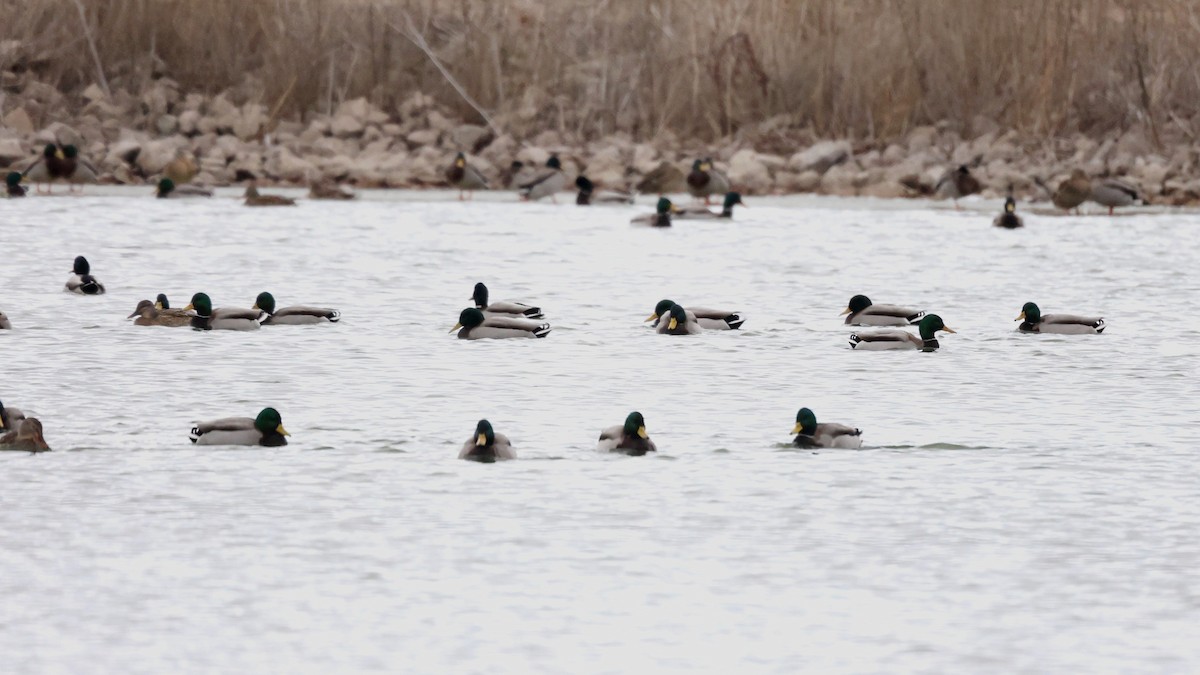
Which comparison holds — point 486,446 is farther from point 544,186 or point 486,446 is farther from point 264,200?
point 544,186

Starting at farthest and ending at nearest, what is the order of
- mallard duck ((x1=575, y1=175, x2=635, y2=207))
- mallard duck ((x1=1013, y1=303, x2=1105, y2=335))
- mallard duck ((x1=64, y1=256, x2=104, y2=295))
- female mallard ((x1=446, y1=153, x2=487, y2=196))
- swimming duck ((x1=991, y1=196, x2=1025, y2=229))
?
female mallard ((x1=446, y1=153, x2=487, y2=196)) → mallard duck ((x1=575, y1=175, x2=635, y2=207)) → swimming duck ((x1=991, y1=196, x2=1025, y2=229)) → mallard duck ((x1=64, y1=256, x2=104, y2=295)) → mallard duck ((x1=1013, y1=303, x2=1105, y2=335))

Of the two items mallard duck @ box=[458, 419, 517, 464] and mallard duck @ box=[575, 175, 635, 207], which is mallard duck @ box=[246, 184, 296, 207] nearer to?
mallard duck @ box=[575, 175, 635, 207]

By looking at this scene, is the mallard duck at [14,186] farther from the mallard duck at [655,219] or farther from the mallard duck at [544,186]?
the mallard duck at [655,219]

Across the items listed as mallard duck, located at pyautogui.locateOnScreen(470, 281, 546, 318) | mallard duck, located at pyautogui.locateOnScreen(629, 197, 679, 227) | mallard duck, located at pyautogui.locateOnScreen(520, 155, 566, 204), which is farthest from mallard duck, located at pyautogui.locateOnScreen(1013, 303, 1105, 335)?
mallard duck, located at pyautogui.locateOnScreen(520, 155, 566, 204)

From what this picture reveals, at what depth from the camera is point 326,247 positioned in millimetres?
18484

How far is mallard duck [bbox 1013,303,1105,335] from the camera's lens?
12.9 metres

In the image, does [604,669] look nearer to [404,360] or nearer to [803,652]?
[803,652]

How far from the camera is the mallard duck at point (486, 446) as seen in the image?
8234mm

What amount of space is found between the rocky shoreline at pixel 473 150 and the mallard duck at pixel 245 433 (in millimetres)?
16866

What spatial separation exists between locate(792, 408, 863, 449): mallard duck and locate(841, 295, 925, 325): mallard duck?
4510mm

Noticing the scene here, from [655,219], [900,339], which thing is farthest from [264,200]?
[900,339]

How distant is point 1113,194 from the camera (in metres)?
22.3

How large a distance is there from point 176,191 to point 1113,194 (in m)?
11.0

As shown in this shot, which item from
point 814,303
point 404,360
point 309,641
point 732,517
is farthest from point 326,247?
point 309,641
